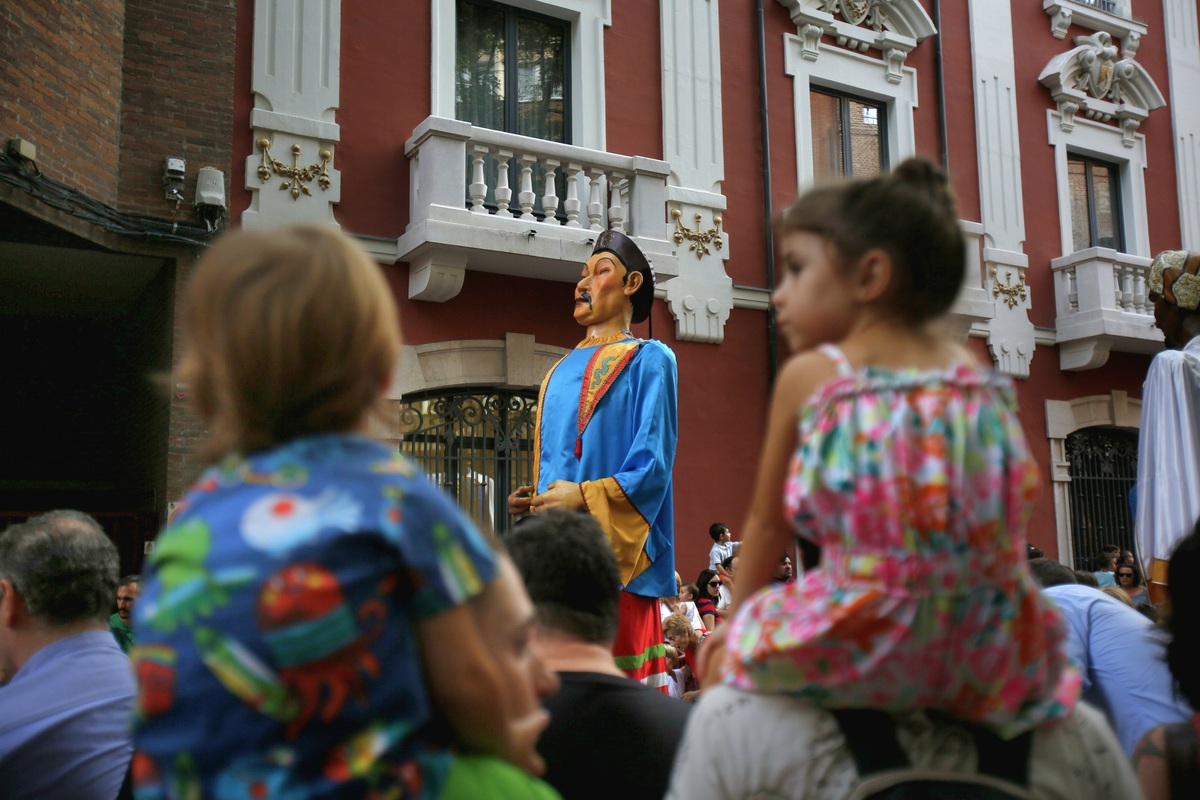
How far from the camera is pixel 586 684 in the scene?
212 centimetres

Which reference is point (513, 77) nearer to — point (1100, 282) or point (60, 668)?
point (1100, 282)

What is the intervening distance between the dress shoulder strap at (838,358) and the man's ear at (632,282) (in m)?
2.85

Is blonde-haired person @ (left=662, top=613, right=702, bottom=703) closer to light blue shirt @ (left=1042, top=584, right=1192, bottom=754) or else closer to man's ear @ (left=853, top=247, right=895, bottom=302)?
light blue shirt @ (left=1042, top=584, right=1192, bottom=754)

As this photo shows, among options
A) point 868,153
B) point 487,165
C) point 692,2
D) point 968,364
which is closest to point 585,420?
point 968,364

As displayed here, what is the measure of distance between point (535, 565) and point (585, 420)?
197cm

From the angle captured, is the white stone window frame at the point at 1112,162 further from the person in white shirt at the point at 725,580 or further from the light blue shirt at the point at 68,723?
the light blue shirt at the point at 68,723

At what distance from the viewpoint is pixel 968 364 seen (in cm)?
160

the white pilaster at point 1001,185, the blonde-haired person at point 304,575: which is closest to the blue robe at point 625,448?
the blonde-haired person at point 304,575

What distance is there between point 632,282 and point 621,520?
1.07 metres

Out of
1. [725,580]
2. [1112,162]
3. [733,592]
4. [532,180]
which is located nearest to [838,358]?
[733,592]

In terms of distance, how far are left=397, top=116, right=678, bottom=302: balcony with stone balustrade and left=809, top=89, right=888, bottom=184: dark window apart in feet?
9.06

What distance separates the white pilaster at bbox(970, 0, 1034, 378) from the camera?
41.9 ft

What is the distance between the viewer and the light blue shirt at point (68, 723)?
2.54 metres

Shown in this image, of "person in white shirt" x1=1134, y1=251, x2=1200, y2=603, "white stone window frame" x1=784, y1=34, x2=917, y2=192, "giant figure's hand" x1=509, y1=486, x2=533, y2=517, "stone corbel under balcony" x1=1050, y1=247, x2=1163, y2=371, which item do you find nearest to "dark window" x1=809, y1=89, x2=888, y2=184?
"white stone window frame" x1=784, y1=34, x2=917, y2=192
